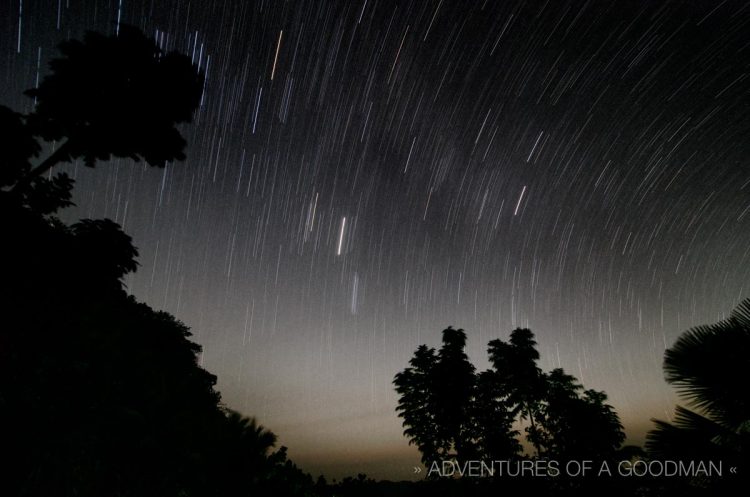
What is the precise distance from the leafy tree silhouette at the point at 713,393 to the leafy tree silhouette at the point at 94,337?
7.23 meters

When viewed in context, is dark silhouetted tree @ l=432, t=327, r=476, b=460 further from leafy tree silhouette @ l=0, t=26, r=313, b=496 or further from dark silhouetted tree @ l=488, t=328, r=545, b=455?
leafy tree silhouette @ l=0, t=26, r=313, b=496

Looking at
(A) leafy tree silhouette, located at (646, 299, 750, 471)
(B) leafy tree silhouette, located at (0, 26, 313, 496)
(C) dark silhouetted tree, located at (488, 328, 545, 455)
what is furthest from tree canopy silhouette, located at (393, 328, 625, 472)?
(A) leafy tree silhouette, located at (646, 299, 750, 471)

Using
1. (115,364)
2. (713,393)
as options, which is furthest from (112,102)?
(713,393)

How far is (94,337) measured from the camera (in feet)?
26.4

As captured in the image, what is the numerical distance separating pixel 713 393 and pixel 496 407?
63.4ft

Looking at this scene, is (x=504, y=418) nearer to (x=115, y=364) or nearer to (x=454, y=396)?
(x=454, y=396)

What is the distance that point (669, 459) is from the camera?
11.5 feet

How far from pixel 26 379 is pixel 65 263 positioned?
4634 mm

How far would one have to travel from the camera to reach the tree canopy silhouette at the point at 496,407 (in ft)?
63.4

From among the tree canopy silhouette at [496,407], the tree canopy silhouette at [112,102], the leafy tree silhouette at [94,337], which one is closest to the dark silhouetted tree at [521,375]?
the tree canopy silhouette at [496,407]

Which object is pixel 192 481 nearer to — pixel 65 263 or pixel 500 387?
pixel 65 263

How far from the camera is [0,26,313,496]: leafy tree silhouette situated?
5.50m

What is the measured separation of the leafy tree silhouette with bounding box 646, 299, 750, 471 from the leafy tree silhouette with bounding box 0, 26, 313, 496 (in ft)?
23.7

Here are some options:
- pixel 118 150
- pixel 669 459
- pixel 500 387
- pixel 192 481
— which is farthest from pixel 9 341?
pixel 500 387
